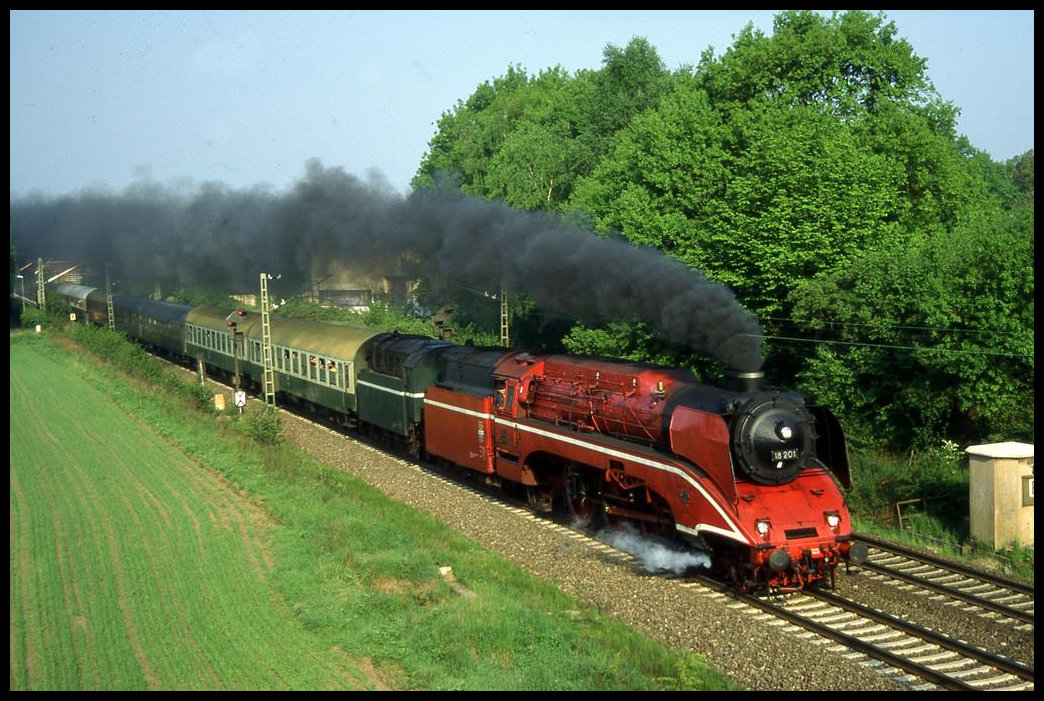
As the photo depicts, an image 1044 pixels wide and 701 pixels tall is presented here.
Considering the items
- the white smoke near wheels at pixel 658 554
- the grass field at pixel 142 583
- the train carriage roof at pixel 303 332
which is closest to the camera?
the grass field at pixel 142 583

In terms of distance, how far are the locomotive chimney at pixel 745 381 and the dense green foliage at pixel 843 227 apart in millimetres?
5941

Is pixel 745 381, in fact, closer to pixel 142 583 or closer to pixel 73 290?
pixel 142 583

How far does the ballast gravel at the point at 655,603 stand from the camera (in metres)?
10.3

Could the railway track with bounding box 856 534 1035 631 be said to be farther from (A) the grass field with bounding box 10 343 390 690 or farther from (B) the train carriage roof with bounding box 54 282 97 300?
(B) the train carriage roof with bounding box 54 282 97 300

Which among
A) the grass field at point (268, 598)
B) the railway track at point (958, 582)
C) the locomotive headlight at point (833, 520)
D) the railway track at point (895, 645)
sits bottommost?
the railway track at point (958, 582)

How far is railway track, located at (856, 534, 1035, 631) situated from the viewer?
12.4 meters

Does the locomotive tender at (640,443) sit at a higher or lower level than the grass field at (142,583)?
higher

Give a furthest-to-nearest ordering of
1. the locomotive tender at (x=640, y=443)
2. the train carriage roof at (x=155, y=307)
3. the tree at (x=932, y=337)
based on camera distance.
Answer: the train carriage roof at (x=155, y=307), the tree at (x=932, y=337), the locomotive tender at (x=640, y=443)

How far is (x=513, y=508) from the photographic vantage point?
18.9m

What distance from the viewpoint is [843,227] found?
24891 millimetres

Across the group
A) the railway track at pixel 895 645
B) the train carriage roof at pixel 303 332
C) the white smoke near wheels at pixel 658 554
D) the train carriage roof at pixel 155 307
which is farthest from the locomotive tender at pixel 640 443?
the train carriage roof at pixel 155 307

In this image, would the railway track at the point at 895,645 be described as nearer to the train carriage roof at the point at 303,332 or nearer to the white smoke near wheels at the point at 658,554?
the white smoke near wheels at the point at 658,554

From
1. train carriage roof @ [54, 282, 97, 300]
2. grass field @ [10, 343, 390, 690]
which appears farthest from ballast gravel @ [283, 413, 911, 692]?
train carriage roof @ [54, 282, 97, 300]
